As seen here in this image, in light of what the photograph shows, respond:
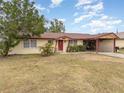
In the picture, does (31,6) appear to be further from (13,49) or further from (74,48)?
(74,48)

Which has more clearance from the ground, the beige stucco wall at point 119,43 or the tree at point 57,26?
the tree at point 57,26

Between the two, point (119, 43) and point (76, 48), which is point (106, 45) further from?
point (119, 43)

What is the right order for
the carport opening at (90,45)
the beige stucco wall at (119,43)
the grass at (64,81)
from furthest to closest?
the beige stucco wall at (119,43)
the carport opening at (90,45)
the grass at (64,81)

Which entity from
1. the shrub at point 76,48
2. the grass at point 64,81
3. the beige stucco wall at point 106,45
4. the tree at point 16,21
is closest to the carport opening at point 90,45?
the beige stucco wall at point 106,45

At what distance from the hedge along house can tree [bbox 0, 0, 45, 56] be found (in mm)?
3335

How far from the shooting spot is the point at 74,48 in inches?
1303

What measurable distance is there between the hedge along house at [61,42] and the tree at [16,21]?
10.9 ft

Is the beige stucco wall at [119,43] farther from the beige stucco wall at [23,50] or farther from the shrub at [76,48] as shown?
the beige stucco wall at [23,50]

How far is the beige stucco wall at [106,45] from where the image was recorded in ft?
116

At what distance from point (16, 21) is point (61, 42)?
33.3 ft

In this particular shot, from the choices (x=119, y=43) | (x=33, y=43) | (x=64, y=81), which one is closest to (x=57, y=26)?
(x=119, y=43)

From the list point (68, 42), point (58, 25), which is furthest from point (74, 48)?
point (58, 25)

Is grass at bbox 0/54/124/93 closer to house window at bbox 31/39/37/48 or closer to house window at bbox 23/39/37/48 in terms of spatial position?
house window at bbox 23/39/37/48

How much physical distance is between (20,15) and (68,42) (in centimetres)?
1107
